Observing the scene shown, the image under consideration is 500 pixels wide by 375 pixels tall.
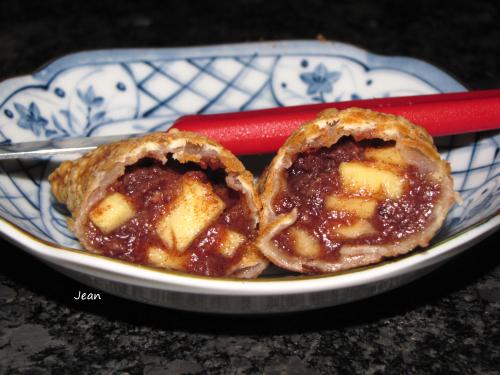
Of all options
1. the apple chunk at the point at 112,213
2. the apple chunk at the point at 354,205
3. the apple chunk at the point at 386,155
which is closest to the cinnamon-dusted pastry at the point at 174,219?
the apple chunk at the point at 112,213

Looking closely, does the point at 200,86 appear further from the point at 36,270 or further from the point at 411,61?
the point at 36,270

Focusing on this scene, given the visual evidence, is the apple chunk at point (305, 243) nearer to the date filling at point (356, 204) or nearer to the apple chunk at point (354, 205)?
the date filling at point (356, 204)

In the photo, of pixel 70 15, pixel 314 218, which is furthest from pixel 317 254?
pixel 70 15

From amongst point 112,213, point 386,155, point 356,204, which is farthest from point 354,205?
point 112,213

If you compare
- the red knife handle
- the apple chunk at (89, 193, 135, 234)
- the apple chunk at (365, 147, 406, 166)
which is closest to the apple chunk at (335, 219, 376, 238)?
the apple chunk at (365, 147, 406, 166)

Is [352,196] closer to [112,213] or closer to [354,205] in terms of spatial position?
[354,205]

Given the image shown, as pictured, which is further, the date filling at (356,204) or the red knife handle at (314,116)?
the red knife handle at (314,116)
